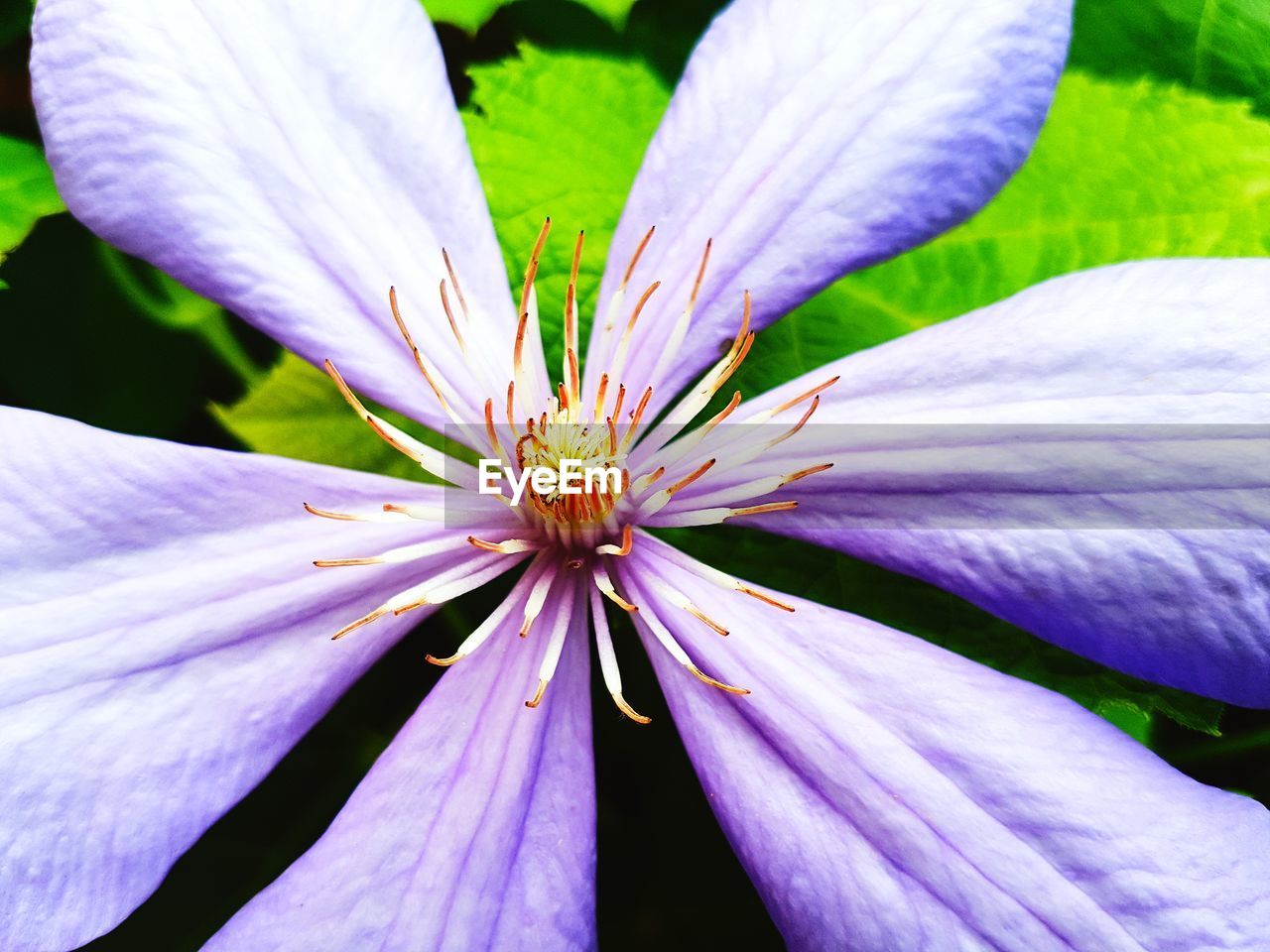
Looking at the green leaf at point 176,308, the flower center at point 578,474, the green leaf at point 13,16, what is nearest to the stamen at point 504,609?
the flower center at point 578,474

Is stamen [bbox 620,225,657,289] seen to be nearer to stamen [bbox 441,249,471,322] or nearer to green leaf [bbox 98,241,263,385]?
stamen [bbox 441,249,471,322]

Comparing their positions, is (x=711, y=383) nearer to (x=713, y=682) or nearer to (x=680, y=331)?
(x=680, y=331)

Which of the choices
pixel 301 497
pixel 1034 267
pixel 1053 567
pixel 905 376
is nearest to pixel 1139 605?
pixel 1053 567

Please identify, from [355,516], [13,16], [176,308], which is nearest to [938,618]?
[355,516]

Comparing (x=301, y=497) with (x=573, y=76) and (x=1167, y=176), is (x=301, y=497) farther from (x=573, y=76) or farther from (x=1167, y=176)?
(x=1167, y=176)

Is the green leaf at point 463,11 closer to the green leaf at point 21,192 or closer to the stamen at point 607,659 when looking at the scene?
the green leaf at point 21,192
